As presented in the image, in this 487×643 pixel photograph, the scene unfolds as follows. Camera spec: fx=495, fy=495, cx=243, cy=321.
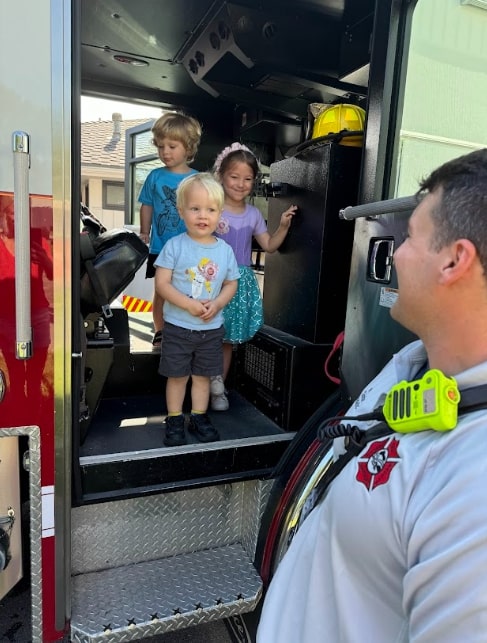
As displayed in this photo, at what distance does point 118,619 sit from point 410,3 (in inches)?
86.4

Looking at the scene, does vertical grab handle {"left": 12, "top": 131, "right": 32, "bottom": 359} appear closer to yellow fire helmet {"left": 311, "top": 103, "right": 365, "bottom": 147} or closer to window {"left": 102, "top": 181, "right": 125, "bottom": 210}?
yellow fire helmet {"left": 311, "top": 103, "right": 365, "bottom": 147}

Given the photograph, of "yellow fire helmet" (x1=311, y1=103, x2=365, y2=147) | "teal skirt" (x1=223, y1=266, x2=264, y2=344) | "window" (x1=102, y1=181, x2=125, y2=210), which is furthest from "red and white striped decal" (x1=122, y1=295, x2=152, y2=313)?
"window" (x1=102, y1=181, x2=125, y2=210)

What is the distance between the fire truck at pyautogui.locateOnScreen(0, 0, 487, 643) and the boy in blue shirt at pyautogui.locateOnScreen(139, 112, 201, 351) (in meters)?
0.45

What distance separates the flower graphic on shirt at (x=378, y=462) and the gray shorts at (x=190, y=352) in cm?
128

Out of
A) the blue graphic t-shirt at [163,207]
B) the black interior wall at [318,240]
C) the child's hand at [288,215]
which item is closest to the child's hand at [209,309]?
the black interior wall at [318,240]

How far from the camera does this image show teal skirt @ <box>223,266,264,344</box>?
2.34 meters

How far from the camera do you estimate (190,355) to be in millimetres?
2076

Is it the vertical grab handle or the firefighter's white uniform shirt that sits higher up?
the vertical grab handle

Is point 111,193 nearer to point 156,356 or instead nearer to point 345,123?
point 156,356

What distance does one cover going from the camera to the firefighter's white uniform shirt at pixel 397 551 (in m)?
0.59

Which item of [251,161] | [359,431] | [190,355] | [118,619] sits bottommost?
[118,619]

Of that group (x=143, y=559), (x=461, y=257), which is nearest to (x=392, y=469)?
(x=461, y=257)

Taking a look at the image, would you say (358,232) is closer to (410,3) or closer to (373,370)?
(373,370)

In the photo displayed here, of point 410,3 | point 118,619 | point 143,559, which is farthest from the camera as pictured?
point 143,559
